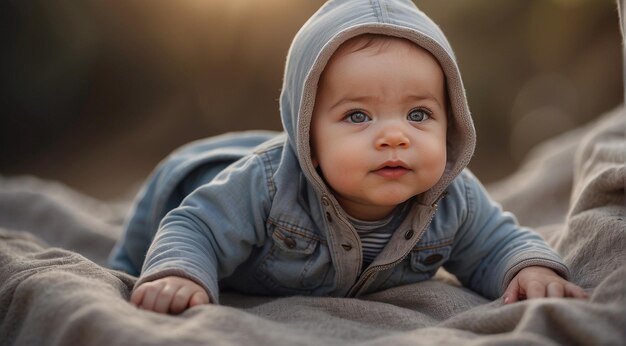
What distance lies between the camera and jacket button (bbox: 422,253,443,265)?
4.80 feet

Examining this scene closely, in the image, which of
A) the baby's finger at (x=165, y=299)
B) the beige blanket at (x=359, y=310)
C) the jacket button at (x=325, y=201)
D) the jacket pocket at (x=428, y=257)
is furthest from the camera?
the jacket pocket at (x=428, y=257)

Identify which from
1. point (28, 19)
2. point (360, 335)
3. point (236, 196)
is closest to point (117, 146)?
point (28, 19)

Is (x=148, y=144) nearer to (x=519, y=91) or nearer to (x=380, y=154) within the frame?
(x=519, y=91)

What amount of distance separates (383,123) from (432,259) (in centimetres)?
35

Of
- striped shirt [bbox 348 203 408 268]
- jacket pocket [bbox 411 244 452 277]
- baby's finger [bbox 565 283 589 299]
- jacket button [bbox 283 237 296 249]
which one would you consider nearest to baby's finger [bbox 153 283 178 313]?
jacket button [bbox 283 237 296 249]

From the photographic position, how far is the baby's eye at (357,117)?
129cm

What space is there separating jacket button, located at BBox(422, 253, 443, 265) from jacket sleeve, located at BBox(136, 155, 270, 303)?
32cm

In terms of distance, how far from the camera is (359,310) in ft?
3.87

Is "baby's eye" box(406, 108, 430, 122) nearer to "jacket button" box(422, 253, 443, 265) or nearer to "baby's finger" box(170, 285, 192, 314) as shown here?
"jacket button" box(422, 253, 443, 265)

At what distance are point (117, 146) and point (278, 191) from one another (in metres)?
2.90

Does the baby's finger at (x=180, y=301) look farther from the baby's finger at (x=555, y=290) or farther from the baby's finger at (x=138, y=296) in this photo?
the baby's finger at (x=555, y=290)

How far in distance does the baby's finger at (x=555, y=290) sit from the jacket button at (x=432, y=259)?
286 mm

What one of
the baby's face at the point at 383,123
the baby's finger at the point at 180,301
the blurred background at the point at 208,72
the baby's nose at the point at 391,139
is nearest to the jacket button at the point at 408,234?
the baby's face at the point at 383,123

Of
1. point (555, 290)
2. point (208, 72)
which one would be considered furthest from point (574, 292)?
point (208, 72)
